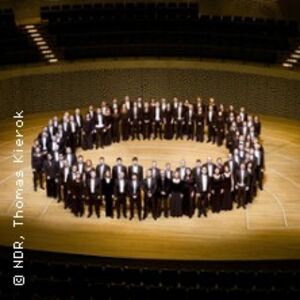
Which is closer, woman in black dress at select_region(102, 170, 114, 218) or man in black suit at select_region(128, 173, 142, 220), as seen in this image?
man in black suit at select_region(128, 173, 142, 220)

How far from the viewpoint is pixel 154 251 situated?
14789 millimetres

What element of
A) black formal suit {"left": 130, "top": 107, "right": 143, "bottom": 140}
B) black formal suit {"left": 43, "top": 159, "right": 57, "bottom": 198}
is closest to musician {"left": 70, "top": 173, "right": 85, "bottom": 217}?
black formal suit {"left": 43, "top": 159, "right": 57, "bottom": 198}

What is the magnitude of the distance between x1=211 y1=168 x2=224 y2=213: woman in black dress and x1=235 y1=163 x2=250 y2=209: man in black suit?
0.42 meters

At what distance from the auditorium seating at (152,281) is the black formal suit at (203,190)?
3.88 metres

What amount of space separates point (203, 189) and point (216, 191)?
32 cm

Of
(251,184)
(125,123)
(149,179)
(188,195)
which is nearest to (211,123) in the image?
(125,123)

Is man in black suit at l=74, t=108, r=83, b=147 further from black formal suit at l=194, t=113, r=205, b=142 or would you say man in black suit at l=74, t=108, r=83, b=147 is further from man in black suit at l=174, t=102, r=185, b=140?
black formal suit at l=194, t=113, r=205, b=142

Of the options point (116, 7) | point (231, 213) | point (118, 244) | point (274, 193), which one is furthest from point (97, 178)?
point (116, 7)

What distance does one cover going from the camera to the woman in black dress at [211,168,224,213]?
15953mm

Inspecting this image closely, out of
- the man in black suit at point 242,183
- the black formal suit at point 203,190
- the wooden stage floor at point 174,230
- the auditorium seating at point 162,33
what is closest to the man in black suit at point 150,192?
the wooden stage floor at point 174,230

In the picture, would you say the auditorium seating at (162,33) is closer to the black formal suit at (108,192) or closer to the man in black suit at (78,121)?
the man in black suit at (78,121)

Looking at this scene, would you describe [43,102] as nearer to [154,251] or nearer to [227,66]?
[227,66]

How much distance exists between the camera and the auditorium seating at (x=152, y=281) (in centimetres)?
1172

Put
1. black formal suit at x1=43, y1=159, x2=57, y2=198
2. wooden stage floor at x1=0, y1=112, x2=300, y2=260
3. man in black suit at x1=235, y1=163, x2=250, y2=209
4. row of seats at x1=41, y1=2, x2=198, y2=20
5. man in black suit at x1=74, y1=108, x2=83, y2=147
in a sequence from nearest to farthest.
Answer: wooden stage floor at x1=0, y1=112, x2=300, y2=260 → man in black suit at x1=235, y1=163, x2=250, y2=209 → black formal suit at x1=43, y1=159, x2=57, y2=198 → man in black suit at x1=74, y1=108, x2=83, y2=147 → row of seats at x1=41, y1=2, x2=198, y2=20
